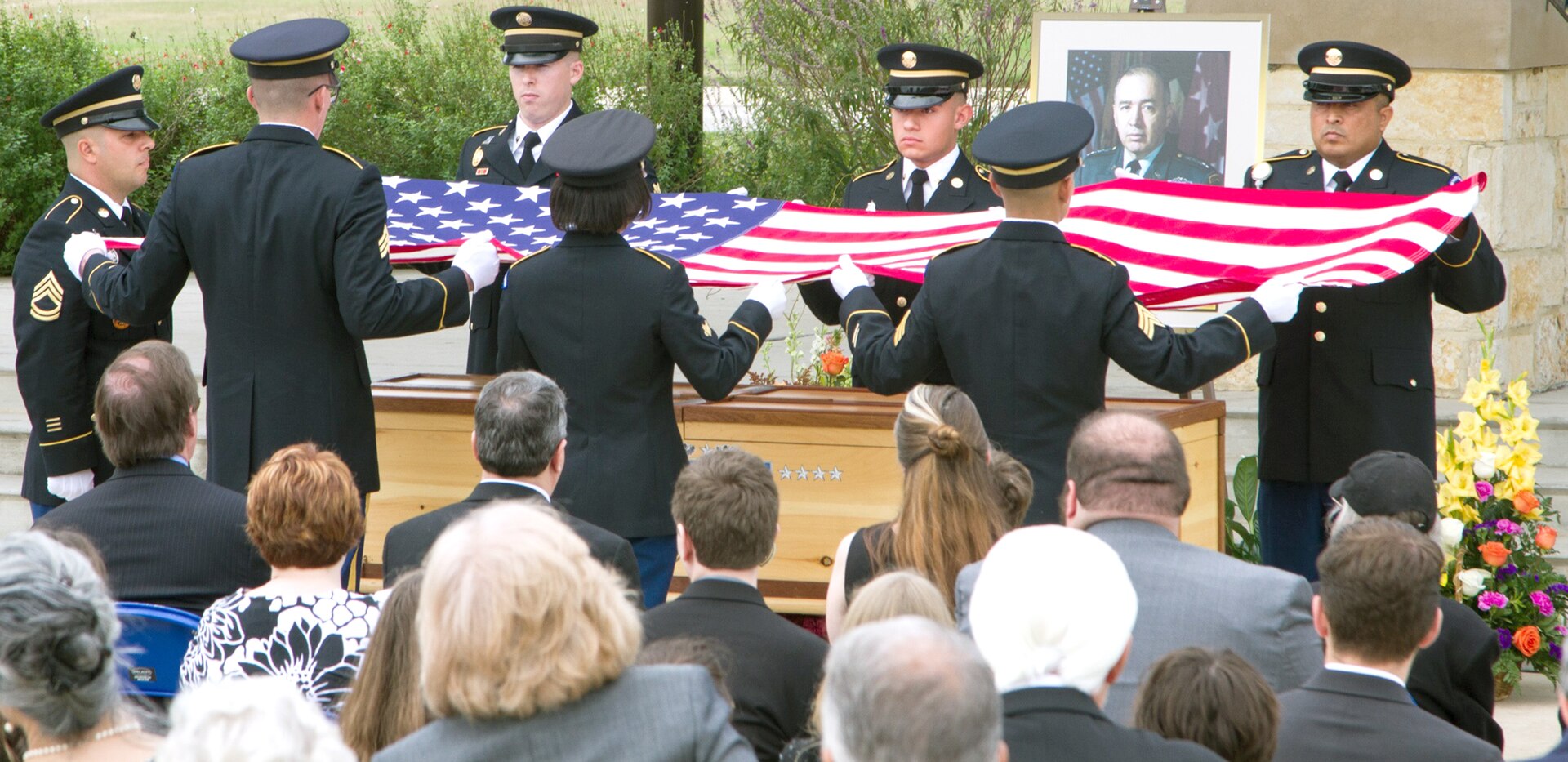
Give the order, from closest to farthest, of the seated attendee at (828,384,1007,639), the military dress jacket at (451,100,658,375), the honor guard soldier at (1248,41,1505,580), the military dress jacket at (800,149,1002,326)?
the seated attendee at (828,384,1007,639)
the honor guard soldier at (1248,41,1505,580)
the military dress jacket at (800,149,1002,326)
the military dress jacket at (451,100,658,375)

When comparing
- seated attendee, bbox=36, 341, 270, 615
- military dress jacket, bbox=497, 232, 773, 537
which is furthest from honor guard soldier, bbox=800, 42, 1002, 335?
seated attendee, bbox=36, 341, 270, 615

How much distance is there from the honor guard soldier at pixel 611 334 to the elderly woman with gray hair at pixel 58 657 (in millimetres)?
1804

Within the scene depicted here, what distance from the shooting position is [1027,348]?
3.76 m

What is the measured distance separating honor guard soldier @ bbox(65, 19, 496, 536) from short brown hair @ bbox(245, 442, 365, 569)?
1.17 metres

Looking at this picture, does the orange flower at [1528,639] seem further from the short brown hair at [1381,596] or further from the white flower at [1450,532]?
the short brown hair at [1381,596]

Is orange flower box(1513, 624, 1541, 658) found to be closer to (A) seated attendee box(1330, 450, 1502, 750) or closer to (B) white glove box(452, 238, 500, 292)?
(A) seated attendee box(1330, 450, 1502, 750)

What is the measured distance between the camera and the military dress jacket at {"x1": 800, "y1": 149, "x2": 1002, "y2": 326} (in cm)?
515

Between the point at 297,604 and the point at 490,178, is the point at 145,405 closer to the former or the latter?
the point at 297,604

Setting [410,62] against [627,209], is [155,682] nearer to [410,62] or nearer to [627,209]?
[627,209]

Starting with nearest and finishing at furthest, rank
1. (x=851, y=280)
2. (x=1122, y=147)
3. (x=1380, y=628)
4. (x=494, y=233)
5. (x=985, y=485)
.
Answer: (x=1380, y=628) < (x=985, y=485) < (x=851, y=280) < (x=494, y=233) < (x=1122, y=147)

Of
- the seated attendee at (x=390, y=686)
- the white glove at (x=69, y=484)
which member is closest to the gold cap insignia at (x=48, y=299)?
the white glove at (x=69, y=484)

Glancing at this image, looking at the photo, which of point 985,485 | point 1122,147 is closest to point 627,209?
point 985,485

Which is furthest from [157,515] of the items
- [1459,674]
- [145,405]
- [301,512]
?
[1459,674]

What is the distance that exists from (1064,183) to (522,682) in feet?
7.32
